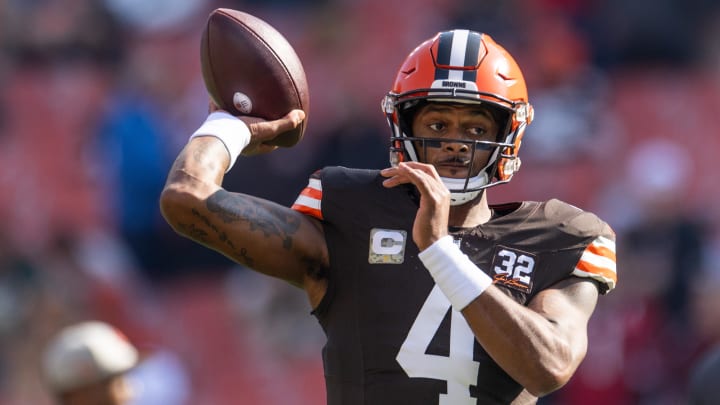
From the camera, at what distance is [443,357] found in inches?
114

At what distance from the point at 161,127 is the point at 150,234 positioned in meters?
0.70

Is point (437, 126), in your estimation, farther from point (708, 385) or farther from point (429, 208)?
point (708, 385)

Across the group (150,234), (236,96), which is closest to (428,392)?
(236,96)

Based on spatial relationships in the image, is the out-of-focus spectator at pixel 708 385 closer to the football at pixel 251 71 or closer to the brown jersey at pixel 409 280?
the brown jersey at pixel 409 280

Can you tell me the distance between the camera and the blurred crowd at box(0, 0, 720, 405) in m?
6.40

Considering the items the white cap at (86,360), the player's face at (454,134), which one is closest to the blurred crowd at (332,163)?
the white cap at (86,360)

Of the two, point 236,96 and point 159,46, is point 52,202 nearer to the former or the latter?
point 159,46

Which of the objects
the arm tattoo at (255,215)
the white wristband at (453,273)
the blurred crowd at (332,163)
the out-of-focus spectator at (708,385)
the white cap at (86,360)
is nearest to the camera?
the white wristband at (453,273)

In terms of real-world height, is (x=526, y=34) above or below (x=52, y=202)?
above

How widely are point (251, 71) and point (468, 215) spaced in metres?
0.67

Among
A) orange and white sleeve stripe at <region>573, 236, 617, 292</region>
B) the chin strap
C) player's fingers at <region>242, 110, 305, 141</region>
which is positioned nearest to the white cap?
player's fingers at <region>242, 110, 305, 141</region>

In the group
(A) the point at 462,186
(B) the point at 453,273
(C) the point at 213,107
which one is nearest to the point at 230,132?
(C) the point at 213,107

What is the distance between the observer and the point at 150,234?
746 centimetres

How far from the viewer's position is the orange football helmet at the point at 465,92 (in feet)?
10.2
